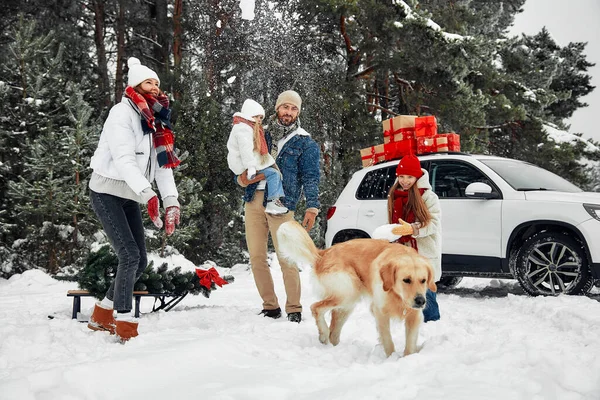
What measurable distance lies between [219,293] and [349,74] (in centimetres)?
993

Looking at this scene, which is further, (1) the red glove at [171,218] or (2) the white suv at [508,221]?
(2) the white suv at [508,221]

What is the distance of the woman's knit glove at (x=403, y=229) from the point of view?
4.42m

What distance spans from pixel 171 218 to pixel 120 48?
14.1m

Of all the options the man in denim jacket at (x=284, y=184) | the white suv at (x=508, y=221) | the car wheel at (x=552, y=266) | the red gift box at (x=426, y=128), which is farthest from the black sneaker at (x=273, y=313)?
the red gift box at (x=426, y=128)

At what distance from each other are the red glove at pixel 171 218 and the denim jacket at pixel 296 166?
49.0 inches

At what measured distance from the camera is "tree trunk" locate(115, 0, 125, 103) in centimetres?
1622

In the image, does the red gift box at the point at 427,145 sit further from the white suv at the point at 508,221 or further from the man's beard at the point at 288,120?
the man's beard at the point at 288,120

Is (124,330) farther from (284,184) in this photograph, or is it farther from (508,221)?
(508,221)

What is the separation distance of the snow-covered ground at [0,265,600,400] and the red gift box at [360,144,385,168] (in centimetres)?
327

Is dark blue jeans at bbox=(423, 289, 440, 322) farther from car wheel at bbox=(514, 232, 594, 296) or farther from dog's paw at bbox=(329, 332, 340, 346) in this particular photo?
car wheel at bbox=(514, 232, 594, 296)

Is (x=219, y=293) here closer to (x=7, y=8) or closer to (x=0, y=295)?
(x=0, y=295)

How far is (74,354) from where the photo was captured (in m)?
3.74

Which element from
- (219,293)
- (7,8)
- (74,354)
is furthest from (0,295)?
(7,8)

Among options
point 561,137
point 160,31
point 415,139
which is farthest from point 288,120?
point 561,137
